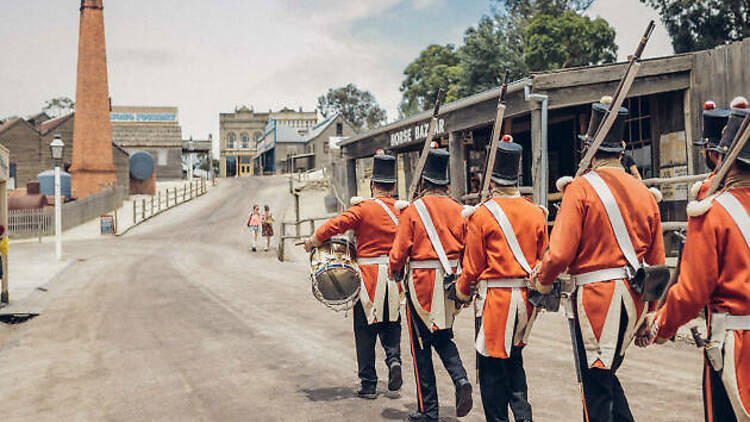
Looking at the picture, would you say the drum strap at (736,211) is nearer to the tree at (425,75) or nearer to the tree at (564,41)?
the tree at (564,41)

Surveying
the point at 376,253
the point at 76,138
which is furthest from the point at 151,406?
the point at 76,138

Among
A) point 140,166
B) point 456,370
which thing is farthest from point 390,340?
point 140,166

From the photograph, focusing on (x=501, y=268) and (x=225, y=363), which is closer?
(x=501, y=268)

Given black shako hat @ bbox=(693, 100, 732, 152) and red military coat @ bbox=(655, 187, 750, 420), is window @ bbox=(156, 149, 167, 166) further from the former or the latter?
red military coat @ bbox=(655, 187, 750, 420)

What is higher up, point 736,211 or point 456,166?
point 456,166

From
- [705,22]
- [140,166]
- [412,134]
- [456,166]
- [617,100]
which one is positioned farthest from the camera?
[140,166]

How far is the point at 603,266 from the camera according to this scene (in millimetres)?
3602

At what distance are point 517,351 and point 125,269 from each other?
15.1m

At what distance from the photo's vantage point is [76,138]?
4003cm

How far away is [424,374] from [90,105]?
39828 mm

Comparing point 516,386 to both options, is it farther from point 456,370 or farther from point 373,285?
point 373,285

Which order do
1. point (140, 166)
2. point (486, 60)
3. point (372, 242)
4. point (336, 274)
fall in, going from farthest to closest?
point (140, 166), point (486, 60), point (336, 274), point (372, 242)

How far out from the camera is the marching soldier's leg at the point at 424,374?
5.07 metres

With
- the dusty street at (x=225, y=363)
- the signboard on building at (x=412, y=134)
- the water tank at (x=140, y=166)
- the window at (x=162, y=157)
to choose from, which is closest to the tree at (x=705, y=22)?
the signboard on building at (x=412, y=134)
